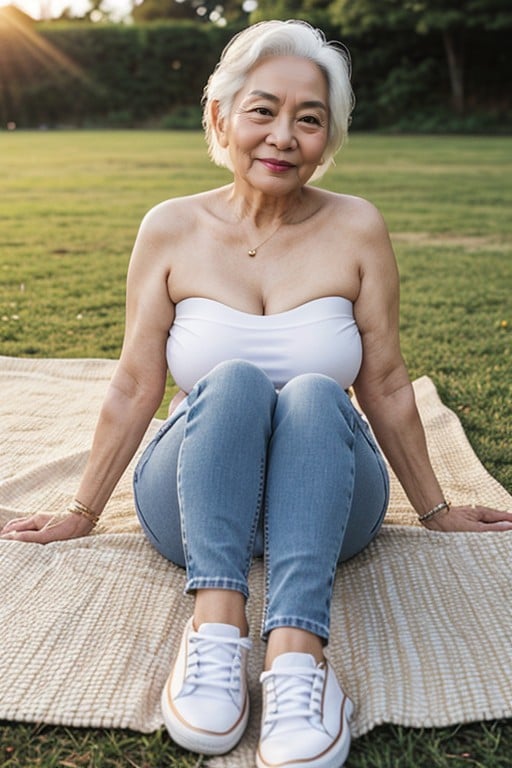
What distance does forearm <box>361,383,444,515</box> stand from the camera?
7.43 feet

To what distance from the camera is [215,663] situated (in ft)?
5.51

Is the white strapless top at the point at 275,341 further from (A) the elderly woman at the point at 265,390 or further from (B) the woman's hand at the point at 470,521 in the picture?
(B) the woman's hand at the point at 470,521

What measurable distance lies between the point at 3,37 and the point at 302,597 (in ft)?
93.8

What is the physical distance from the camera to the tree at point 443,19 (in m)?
24.6

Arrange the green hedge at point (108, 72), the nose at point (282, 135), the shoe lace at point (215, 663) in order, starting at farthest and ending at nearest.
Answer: the green hedge at point (108, 72) < the nose at point (282, 135) < the shoe lace at point (215, 663)

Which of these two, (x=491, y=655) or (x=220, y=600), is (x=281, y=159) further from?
(x=491, y=655)

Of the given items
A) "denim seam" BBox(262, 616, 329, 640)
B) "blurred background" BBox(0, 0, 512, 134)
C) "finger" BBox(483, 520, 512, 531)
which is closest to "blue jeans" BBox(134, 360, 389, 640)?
"denim seam" BBox(262, 616, 329, 640)

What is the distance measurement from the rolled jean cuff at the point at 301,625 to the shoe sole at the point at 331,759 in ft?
0.49

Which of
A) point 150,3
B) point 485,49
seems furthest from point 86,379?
point 150,3

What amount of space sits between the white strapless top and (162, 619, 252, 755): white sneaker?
697 millimetres

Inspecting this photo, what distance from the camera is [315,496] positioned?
175cm

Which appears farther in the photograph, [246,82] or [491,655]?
[246,82]

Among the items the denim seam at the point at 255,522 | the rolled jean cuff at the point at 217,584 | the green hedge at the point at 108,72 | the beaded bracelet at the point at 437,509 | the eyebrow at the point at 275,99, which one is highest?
the eyebrow at the point at 275,99

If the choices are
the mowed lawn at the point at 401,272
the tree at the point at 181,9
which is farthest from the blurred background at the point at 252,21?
the tree at the point at 181,9
